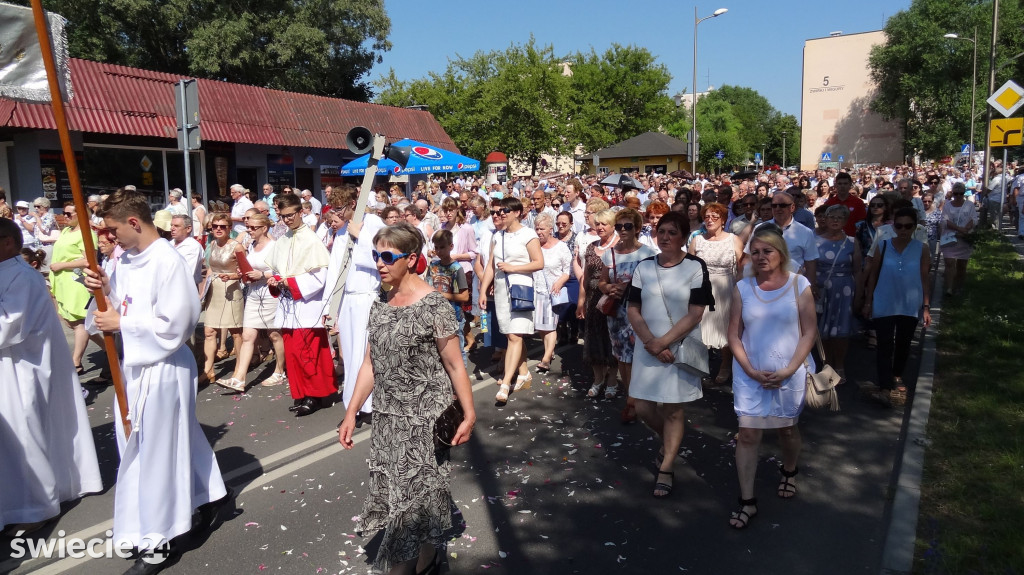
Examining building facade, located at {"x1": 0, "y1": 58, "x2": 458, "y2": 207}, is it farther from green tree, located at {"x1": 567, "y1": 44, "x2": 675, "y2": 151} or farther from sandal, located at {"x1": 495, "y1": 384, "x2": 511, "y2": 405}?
green tree, located at {"x1": 567, "y1": 44, "x2": 675, "y2": 151}

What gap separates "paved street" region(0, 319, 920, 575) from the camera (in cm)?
416

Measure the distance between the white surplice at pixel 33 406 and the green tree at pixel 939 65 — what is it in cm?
5728

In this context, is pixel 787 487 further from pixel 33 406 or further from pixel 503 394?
pixel 33 406

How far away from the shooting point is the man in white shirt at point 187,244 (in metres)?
7.04

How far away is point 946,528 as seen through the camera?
432cm

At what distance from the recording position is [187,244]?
711cm

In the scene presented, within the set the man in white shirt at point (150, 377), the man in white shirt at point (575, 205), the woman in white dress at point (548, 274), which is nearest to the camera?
the man in white shirt at point (150, 377)

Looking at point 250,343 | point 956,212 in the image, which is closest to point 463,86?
point 956,212

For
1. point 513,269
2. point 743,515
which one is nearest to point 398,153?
point 513,269

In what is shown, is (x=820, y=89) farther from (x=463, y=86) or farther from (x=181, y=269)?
(x=181, y=269)

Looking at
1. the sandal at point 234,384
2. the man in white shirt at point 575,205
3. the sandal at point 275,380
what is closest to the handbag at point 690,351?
the sandal at point 234,384

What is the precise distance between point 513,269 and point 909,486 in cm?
378

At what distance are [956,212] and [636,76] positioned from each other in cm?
4850

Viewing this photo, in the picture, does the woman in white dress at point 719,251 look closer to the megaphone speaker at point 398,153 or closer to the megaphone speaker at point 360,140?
the megaphone speaker at point 398,153
